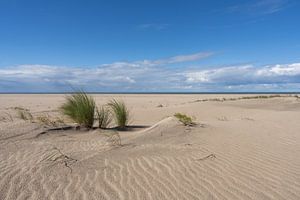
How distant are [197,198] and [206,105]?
12349 millimetres

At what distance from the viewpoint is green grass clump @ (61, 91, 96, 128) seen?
8.12 metres

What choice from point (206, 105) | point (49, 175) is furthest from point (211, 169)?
point (206, 105)

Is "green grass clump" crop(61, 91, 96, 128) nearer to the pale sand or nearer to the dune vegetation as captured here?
the dune vegetation

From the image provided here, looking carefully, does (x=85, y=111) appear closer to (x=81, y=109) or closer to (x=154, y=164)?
(x=81, y=109)

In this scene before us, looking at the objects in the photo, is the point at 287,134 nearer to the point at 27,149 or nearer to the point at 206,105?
the point at 27,149

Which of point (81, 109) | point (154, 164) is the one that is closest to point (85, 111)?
point (81, 109)

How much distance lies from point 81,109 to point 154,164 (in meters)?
3.79

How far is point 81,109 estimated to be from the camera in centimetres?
809

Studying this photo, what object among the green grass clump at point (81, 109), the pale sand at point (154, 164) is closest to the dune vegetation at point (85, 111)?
the green grass clump at point (81, 109)

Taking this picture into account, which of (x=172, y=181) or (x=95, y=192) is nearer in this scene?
(x=95, y=192)

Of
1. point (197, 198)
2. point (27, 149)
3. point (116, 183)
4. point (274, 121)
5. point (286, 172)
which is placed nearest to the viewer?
point (197, 198)

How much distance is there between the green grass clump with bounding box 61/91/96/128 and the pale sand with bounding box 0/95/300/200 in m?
0.48

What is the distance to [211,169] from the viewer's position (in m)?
4.58

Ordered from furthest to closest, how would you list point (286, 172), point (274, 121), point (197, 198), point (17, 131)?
point (274, 121), point (17, 131), point (286, 172), point (197, 198)
